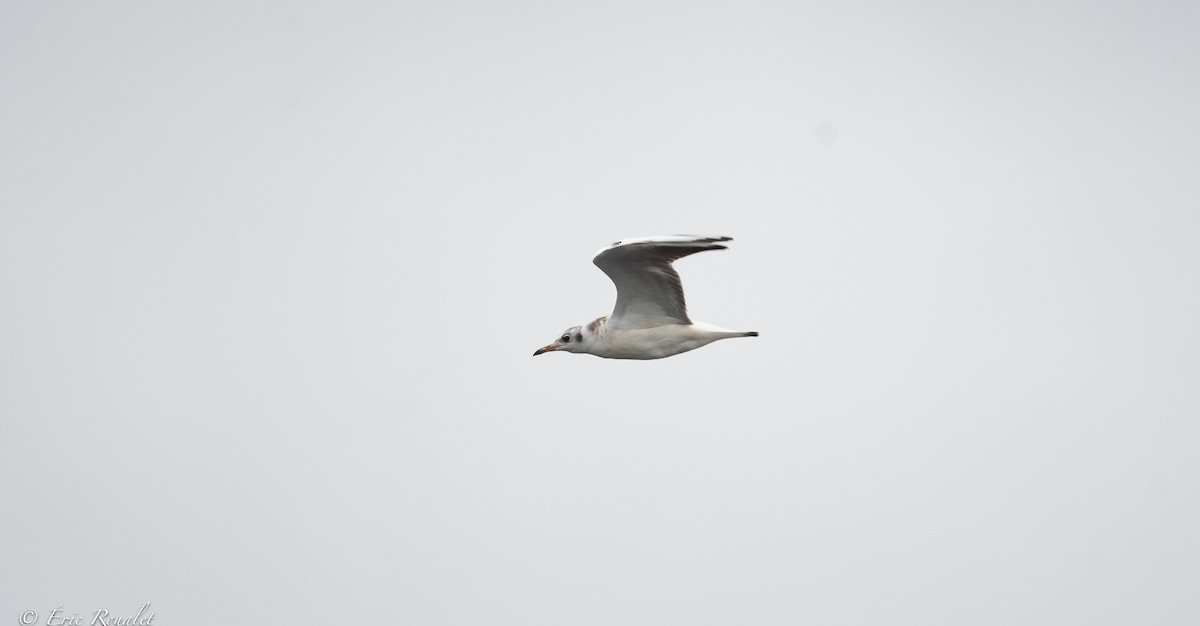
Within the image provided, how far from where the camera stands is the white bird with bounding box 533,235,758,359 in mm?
17750

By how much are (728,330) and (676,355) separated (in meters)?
1.01

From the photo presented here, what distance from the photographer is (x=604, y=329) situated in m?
19.5

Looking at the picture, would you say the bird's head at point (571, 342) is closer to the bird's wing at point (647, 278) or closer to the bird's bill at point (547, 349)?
the bird's bill at point (547, 349)

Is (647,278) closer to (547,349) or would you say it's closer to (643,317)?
(643,317)

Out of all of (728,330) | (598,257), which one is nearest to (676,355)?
(728,330)

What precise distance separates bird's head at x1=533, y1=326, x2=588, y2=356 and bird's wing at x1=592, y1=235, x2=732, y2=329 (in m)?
0.75

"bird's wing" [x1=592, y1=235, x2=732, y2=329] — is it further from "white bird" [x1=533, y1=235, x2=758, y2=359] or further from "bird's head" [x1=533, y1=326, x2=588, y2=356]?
"bird's head" [x1=533, y1=326, x2=588, y2=356]

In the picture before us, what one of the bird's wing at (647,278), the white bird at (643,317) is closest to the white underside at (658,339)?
the white bird at (643,317)

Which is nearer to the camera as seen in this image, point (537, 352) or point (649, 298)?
point (649, 298)

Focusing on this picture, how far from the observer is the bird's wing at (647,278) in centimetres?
Answer: 1705

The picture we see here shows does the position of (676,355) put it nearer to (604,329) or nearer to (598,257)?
(604,329)

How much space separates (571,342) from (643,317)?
1.50m

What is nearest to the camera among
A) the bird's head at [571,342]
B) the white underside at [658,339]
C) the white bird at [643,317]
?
the white bird at [643,317]

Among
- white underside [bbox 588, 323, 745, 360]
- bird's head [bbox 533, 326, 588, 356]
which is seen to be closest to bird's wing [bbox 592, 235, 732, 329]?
white underside [bbox 588, 323, 745, 360]
